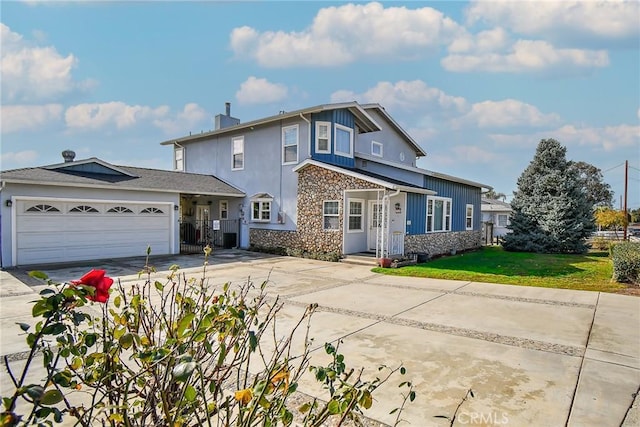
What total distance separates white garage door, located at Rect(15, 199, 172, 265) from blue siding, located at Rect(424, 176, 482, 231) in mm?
12280

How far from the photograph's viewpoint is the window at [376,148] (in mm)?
20188

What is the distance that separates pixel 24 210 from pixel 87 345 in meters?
13.9

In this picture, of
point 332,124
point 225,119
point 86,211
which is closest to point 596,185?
point 332,124

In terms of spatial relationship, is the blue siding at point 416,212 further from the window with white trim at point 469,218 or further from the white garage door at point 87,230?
the white garage door at point 87,230

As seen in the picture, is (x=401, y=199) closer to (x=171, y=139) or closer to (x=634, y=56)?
(x=634, y=56)

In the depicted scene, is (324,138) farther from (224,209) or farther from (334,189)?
(224,209)

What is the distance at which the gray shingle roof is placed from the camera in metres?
12.3

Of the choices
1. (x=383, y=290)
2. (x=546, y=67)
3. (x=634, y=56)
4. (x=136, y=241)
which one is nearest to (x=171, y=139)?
(x=136, y=241)

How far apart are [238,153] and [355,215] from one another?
801cm

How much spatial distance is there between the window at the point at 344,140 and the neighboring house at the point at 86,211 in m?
6.25

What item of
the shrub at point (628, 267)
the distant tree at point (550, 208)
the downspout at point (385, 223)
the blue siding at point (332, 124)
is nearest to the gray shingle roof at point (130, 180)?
the blue siding at point (332, 124)

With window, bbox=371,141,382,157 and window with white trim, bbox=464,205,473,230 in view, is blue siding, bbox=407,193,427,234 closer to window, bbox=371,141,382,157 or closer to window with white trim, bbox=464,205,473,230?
window with white trim, bbox=464,205,473,230

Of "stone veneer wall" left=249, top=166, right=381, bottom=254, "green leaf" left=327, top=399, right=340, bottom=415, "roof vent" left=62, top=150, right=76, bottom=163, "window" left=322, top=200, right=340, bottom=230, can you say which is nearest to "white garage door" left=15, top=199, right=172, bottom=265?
"roof vent" left=62, top=150, right=76, bottom=163

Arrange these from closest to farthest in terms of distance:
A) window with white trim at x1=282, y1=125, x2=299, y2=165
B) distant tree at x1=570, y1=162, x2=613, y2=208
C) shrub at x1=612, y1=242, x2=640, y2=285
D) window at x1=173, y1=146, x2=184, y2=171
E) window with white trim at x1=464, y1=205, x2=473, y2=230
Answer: shrub at x1=612, y1=242, x2=640, y2=285 < window with white trim at x1=282, y1=125, x2=299, y2=165 < window with white trim at x1=464, y1=205, x2=473, y2=230 < window at x1=173, y1=146, x2=184, y2=171 < distant tree at x1=570, y1=162, x2=613, y2=208
